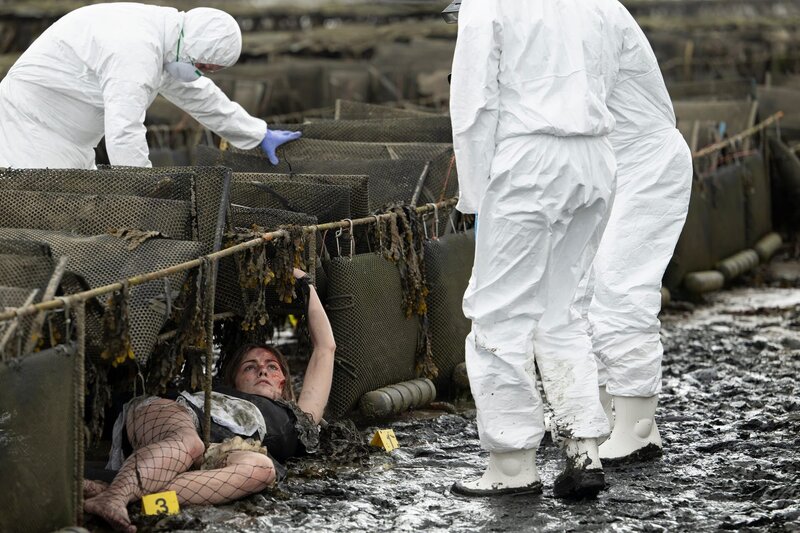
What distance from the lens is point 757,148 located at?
13.4m

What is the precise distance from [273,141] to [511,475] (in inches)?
132

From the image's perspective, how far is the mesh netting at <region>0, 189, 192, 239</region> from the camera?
5867mm


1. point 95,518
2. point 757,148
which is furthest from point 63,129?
point 757,148

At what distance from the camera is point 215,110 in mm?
7965

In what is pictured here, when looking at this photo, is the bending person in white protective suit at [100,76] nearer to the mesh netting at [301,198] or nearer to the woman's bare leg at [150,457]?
the mesh netting at [301,198]

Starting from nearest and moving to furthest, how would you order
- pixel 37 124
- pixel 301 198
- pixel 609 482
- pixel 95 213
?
pixel 609 482 < pixel 95 213 < pixel 301 198 < pixel 37 124

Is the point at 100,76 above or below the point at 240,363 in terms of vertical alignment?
above

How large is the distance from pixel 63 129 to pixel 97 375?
8.33ft

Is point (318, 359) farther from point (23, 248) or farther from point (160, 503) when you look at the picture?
point (23, 248)

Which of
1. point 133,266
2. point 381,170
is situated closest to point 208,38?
point 381,170

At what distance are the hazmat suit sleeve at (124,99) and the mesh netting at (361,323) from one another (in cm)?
120

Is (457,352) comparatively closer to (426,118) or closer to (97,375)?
(426,118)

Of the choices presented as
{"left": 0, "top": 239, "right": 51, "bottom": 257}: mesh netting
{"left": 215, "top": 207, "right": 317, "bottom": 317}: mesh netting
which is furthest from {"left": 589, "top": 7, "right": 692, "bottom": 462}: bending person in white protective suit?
{"left": 0, "top": 239, "right": 51, "bottom": 257}: mesh netting

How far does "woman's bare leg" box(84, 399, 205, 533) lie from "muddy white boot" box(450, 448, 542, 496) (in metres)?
1.13
